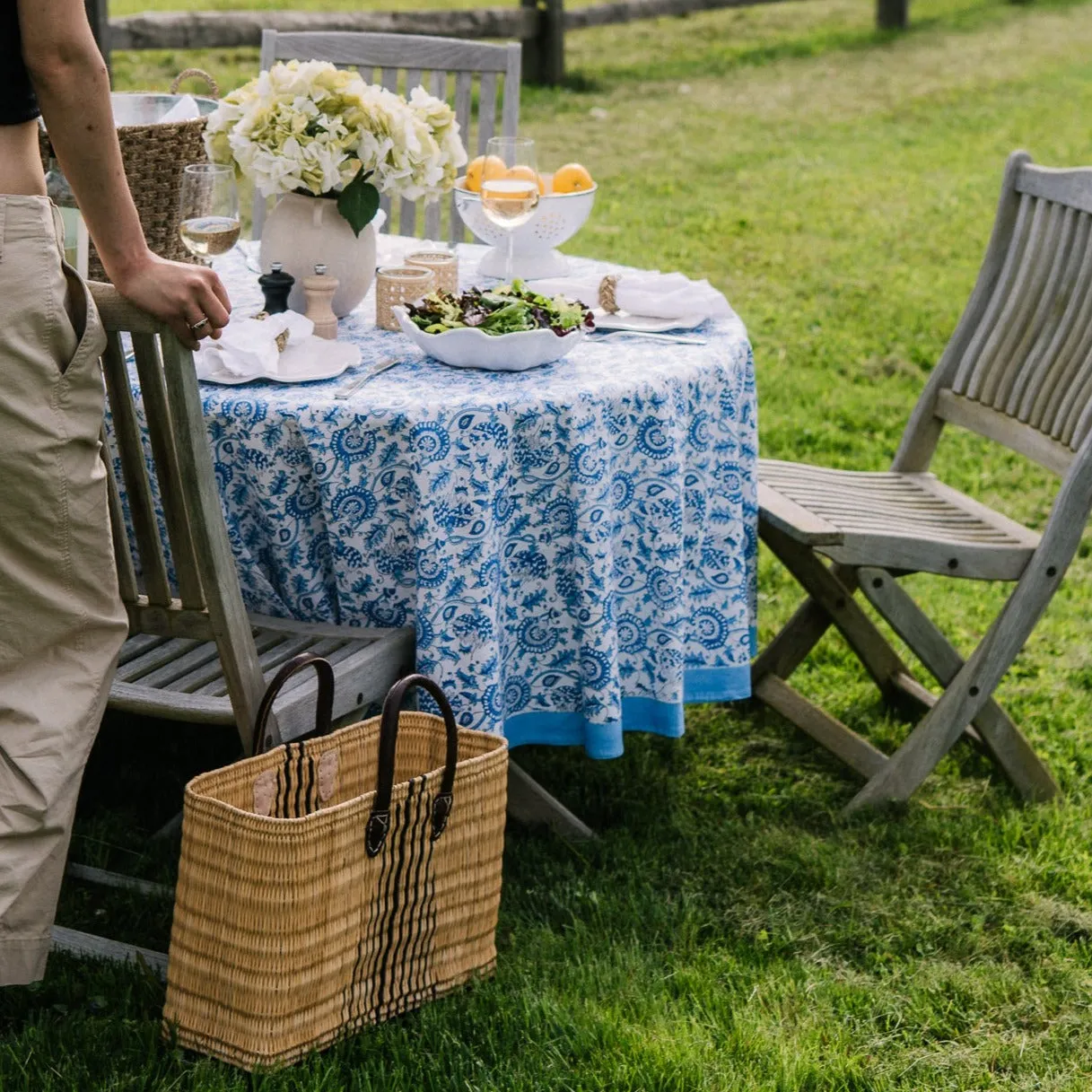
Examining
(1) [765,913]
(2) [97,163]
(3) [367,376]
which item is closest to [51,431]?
(2) [97,163]

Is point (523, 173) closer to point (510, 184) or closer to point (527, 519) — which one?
point (510, 184)

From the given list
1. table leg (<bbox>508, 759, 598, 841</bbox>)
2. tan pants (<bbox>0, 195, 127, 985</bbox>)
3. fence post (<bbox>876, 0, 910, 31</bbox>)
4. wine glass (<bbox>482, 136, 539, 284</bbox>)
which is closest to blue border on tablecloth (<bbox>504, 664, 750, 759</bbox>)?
table leg (<bbox>508, 759, 598, 841</bbox>)

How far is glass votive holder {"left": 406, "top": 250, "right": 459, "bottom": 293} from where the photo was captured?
10.4 feet

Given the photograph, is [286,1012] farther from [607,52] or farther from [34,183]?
[607,52]

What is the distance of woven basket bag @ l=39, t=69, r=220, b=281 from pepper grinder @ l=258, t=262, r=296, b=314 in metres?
0.16

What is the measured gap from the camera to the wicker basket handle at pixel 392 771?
233 cm

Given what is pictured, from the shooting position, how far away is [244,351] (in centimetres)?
274

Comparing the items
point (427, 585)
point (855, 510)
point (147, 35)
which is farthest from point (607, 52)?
point (427, 585)

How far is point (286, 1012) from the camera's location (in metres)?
2.34

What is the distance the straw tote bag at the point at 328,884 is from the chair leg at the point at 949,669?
105cm

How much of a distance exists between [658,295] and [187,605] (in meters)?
1.22

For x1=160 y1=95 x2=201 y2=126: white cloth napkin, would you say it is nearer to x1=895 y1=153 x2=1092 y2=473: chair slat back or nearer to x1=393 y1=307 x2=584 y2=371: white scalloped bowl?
x1=393 y1=307 x2=584 y2=371: white scalloped bowl

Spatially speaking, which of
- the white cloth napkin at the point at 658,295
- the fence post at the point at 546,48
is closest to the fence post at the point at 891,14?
the fence post at the point at 546,48

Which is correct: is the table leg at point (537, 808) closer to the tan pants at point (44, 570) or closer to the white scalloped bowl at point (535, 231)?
the tan pants at point (44, 570)
